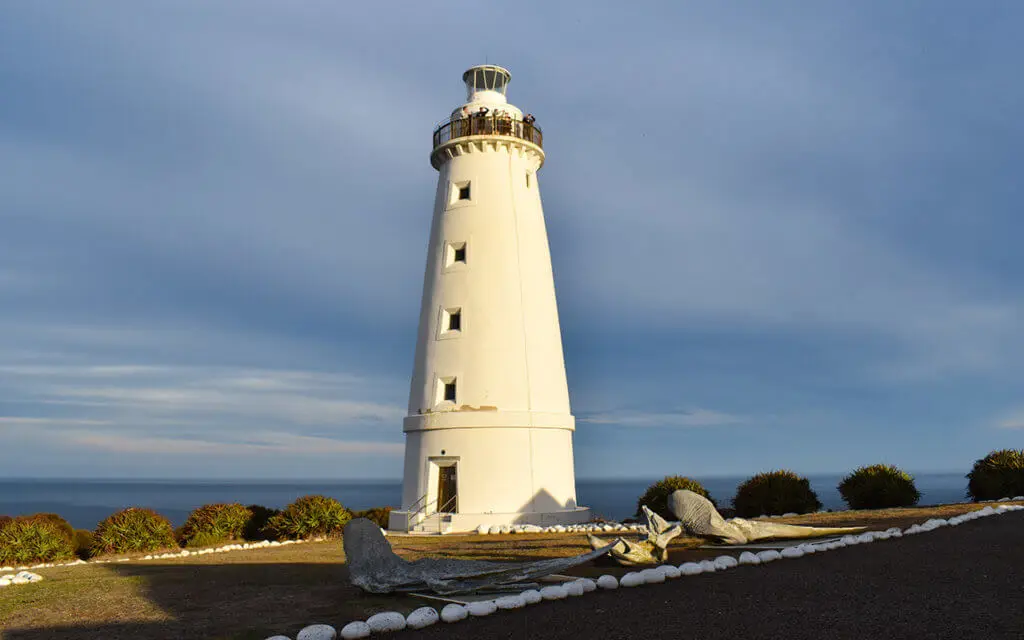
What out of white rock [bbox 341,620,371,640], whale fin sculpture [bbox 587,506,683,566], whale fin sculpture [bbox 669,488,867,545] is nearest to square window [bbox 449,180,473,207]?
whale fin sculpture [bbox 669,488,867,545]

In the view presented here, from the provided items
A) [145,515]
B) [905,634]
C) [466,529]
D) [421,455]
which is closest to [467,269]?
[421,455]

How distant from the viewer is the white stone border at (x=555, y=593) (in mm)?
8422

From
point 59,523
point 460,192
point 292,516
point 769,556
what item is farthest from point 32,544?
point 769,556

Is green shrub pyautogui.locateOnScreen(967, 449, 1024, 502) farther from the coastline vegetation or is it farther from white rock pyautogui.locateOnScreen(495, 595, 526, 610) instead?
white rock pyautogui.locateOnScreen(495, 595, 526, 610)

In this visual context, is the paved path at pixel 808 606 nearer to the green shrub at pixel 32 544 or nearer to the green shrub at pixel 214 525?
the green shrub at pixel 214 525

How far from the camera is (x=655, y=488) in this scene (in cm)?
2795

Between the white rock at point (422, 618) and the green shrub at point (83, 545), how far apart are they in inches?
692

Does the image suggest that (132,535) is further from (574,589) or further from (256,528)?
(574,589)

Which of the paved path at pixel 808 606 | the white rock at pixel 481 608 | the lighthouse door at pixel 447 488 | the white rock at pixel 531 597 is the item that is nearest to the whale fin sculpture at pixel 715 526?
the paved path at pixel 808 606

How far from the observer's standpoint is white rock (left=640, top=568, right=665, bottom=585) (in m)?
10.9

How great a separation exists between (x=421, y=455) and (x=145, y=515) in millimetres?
9097

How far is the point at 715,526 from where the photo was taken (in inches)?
571

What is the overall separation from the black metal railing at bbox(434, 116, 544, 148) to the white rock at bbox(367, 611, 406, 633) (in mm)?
23087

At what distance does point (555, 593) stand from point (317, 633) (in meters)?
3.25
